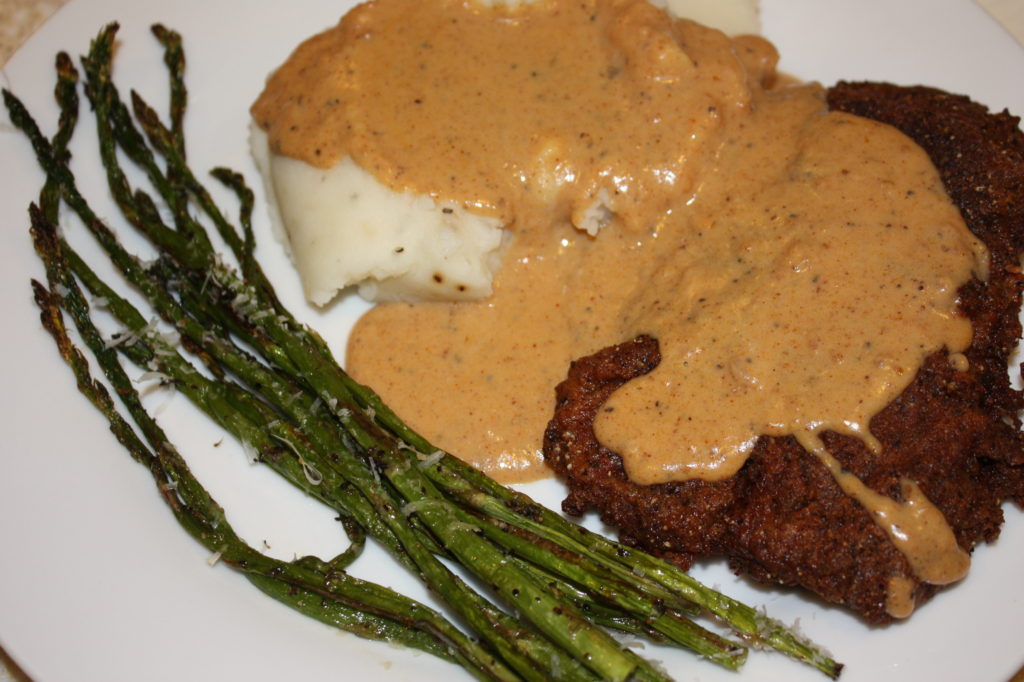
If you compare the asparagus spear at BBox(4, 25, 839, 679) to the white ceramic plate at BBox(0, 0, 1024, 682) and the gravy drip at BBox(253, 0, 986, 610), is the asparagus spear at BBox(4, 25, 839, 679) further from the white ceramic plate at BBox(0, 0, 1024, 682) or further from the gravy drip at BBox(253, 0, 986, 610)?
the gravy drip at BBox(253, 0, 986, 610)

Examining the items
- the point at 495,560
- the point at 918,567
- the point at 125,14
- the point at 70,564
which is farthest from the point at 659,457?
the point at 125,14

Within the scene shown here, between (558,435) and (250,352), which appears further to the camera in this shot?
(250,352)

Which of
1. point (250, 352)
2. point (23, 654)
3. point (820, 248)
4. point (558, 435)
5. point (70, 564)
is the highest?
point (820, 248)

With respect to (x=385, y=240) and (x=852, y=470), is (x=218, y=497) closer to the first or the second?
(x=385, y=240)

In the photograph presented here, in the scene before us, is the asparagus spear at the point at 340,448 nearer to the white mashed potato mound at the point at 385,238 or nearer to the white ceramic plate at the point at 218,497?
the white ceramic plate at the point at 218,497

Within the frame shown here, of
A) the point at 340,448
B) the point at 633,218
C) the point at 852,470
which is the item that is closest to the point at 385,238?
the point at 340,448

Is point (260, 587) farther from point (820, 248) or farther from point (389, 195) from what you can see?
point (820, 248)

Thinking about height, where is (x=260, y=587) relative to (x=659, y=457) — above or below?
below
